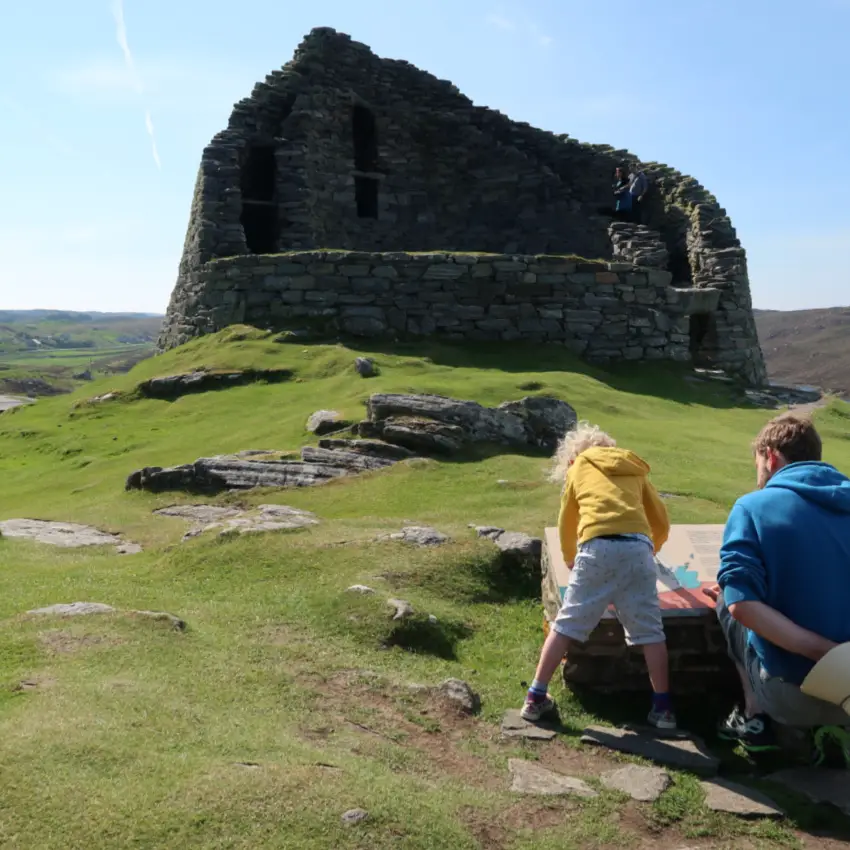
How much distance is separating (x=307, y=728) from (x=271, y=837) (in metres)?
1.19

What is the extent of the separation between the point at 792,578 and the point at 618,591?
3.47 ft

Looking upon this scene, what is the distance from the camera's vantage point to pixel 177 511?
10.0 m

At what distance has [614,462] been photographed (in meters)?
5.35

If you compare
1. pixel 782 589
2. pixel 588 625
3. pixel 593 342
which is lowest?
pixel 588 625

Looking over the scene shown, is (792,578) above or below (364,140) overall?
below

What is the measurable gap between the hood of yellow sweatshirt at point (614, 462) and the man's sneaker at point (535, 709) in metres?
1.39

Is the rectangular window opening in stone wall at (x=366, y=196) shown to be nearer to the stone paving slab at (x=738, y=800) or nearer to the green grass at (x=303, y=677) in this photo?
the green grass at (x=303, y=677)

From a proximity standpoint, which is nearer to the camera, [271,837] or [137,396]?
[271,837]

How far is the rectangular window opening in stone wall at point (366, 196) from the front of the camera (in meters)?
25.5

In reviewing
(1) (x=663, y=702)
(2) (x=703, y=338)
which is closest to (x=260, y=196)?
(2) (x=703, y=338)

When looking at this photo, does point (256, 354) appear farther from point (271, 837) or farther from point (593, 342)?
point (271, 837)

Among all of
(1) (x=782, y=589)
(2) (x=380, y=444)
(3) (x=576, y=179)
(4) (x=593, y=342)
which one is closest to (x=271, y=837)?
(1) (x=782, y=589)

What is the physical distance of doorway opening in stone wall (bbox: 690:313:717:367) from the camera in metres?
20.3

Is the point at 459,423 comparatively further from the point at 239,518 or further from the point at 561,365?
the point at 561,365
